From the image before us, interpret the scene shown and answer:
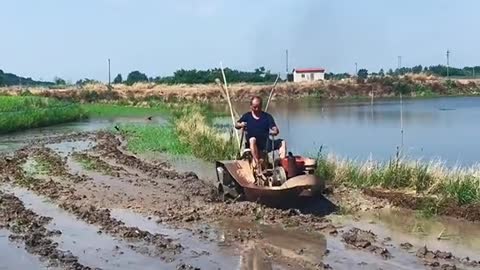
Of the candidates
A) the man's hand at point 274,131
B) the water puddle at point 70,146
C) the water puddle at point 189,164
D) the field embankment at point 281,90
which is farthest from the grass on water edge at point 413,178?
the field embankment at point 281,90

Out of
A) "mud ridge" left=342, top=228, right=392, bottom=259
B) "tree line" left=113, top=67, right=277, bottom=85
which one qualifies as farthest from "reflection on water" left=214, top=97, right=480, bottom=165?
"tree line" left=113, top=67, right=277, bottom=85

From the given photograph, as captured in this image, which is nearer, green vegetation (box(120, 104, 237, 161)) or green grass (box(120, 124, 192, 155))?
green vegetation (box(120, 104, 237, 161))

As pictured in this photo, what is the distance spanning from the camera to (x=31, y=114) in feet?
120

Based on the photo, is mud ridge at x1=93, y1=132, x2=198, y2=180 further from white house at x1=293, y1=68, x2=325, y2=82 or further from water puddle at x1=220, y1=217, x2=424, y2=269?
white house at x1=293, y1=68, x2=325, y2=82

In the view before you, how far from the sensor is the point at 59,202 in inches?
492

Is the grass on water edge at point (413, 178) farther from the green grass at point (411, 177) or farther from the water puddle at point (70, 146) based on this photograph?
the water puddle at point (70, 146)

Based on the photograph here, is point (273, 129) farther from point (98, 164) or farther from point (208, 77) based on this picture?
point (208, 77)

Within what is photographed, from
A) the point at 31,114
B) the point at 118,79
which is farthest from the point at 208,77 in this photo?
the point at 31,114

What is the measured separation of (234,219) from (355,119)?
32091 millimetres

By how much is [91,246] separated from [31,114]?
28.8 m

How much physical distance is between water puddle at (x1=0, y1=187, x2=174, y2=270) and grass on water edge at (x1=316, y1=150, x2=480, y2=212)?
5197mm

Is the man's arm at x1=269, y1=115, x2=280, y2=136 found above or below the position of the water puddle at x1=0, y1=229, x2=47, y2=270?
above

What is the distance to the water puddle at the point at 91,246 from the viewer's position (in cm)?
829

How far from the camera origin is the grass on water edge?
11.8m
